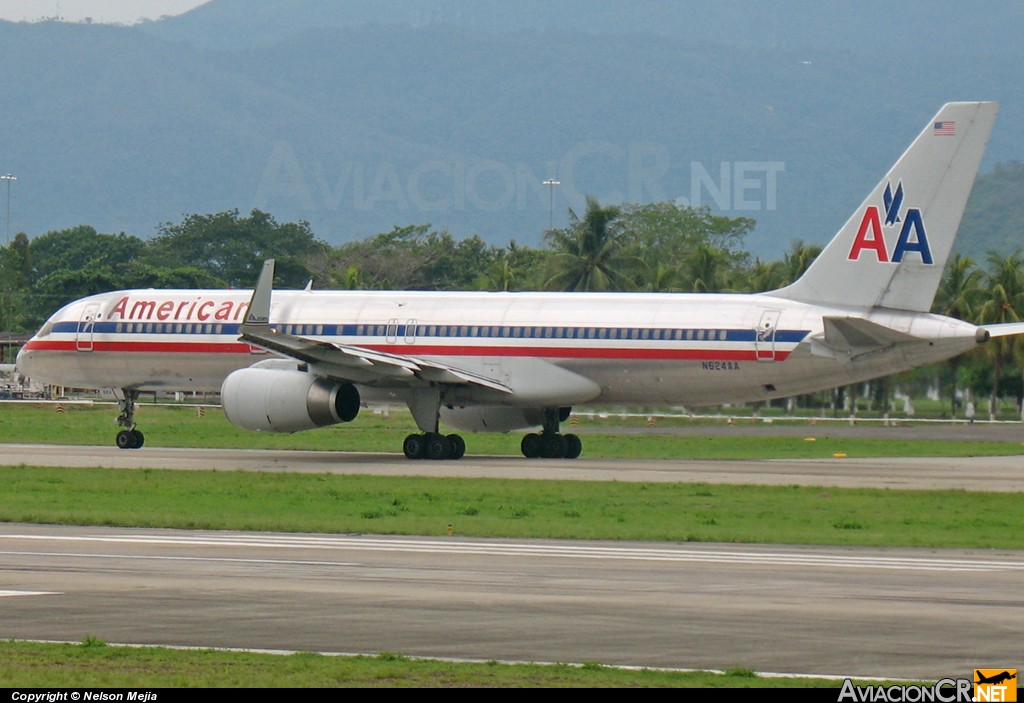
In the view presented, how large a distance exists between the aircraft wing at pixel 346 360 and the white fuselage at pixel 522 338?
105 cm

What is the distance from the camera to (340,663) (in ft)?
43.3

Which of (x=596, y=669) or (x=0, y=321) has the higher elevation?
(x=0, y=321)

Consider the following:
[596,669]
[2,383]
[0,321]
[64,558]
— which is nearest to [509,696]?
[596,669]

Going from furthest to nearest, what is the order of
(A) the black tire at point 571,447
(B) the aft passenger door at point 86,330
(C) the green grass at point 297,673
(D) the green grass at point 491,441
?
(D) the green grass at point 491,441 → (B) the aft passenger door at point 86,330 → (A) the black tire at point 571,447 → (C) the green grass at point 297,673

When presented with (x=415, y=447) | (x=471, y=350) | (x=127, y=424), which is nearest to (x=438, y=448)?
(x=415, y=447)

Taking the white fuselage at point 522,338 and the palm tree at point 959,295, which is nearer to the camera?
the white fuselage at point 522,338

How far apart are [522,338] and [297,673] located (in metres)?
30.0

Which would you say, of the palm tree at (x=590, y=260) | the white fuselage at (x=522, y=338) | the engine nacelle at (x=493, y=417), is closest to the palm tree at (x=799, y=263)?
the palm tree at (x=590, y=260)

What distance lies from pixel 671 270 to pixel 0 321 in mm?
52973

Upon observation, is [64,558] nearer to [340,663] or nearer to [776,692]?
[340,663]

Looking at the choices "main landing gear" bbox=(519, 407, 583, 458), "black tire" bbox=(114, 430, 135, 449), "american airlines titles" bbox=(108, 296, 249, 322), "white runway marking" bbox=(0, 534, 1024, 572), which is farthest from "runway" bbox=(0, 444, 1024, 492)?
"white runway marking" bbox=(0, 534, 1024, 572)

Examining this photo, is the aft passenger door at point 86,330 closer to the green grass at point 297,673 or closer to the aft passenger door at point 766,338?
the aft passenger door at point 766,338

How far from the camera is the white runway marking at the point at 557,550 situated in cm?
2102

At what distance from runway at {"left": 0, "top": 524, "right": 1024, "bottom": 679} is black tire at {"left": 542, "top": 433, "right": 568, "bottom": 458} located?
20660 millimetres
